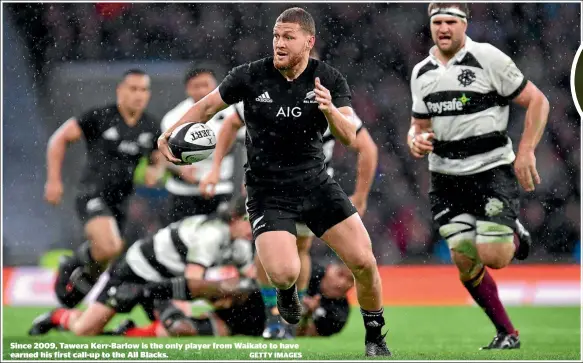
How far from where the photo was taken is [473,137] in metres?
7.45

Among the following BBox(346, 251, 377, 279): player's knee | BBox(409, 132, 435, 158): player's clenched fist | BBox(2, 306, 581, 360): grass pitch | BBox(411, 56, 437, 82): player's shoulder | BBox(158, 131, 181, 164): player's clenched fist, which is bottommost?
BBox(2, 306, 581, 360): grass pitch

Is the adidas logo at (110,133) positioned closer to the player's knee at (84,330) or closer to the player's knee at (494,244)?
the player's knee at (84,330)

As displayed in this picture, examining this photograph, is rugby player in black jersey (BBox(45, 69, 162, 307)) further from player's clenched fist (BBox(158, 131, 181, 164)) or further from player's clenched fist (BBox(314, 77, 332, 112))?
player's clenched fist (BBox(314, 77, 332, 112))

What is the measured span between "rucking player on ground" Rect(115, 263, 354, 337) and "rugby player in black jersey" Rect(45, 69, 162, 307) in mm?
1143

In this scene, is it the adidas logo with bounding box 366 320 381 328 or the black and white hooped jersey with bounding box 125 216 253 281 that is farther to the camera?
the black and white hooped jersey with bounding box 125 216 253 281

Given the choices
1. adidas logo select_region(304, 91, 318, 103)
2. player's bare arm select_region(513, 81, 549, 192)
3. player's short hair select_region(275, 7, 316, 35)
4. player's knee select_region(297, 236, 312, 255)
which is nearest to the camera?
player's short hair select_region(275, 7, 316, 35)

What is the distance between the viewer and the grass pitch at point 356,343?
22.2 ft

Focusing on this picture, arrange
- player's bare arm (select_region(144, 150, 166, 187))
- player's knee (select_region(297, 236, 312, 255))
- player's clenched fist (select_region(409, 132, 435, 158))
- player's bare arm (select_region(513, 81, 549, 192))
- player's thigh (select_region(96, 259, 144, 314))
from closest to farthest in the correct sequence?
player's bare arm (select_region(513, 81, 549, 192)), player's clenched fist (select_region(409, 132, 435, 158)), player's knee (select_region(297, 236, 312, 255)), player's thigh (select_region(96, 259, 144, 314)), player's bare arm (select_region(144, 150, 166, 187))

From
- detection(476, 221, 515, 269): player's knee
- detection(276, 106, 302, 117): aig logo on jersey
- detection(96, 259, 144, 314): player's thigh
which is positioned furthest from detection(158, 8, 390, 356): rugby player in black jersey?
detection(96, 259, 144, 314): player's thigh

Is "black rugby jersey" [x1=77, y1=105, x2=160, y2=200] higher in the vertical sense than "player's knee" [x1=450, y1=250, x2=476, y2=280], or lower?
higher

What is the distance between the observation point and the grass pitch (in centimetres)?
677

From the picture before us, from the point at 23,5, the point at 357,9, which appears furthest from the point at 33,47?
the point at 357,9

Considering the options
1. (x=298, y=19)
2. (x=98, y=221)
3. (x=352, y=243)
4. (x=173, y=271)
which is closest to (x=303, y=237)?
(x=173, y=271)

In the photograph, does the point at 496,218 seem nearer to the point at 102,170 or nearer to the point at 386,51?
the point at 102,170
